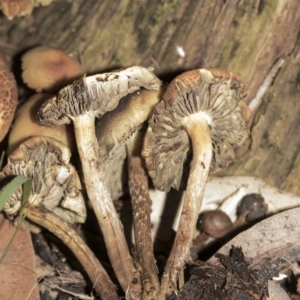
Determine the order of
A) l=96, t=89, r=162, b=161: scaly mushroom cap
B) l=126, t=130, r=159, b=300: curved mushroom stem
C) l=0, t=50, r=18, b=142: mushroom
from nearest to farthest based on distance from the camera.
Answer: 1. l=126, t=130, r=159, b=300: curved mushroom stem
2. l=96, t=89, r=162, b=161: scaly mushroom cap
3. l=0, t=50, r=18, b=142: mushroom

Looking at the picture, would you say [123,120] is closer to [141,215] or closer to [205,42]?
[141,215]

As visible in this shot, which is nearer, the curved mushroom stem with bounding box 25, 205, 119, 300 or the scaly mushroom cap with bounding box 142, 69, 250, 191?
the scaly mushroom cap with bounding box 142, 69, 250, 191

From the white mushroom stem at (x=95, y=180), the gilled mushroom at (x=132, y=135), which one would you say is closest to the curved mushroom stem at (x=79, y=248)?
the white mushroom stem at (x=95, y=180)

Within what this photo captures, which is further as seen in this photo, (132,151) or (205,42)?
(205,42)

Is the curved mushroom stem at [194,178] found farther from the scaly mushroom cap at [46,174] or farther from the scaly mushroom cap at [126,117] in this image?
the scaly mushroom cap at [46,174]

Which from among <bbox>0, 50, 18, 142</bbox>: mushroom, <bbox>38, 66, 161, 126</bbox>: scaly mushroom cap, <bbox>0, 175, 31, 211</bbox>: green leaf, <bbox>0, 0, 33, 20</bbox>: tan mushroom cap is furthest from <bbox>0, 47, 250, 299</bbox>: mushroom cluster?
<bbox>0, 0, 33, 20</bbox>: tan mushroom cap

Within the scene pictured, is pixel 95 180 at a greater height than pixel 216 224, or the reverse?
pixel 95 180

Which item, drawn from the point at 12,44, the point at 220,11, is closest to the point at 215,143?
the point at 220,11

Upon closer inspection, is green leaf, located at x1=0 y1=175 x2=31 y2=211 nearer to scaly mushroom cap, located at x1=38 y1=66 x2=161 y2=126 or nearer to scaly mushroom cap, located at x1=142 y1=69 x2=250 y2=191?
scaly mushroom cap, located at x1=38 y1=66 x2=161 y2=126

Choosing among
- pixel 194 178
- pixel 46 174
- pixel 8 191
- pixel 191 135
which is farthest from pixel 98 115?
pixel 8 191
